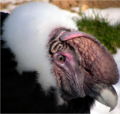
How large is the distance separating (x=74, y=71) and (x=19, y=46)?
361 mm

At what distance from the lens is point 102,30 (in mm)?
3092

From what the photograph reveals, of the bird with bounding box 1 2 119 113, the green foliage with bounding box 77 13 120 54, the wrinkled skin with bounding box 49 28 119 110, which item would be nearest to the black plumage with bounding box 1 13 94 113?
the bird with bounding box 1 2 119 113

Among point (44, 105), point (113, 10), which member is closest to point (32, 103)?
point (44, 105)

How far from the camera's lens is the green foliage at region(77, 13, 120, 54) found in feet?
9.52

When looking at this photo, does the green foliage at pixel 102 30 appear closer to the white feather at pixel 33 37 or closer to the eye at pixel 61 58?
the eye at pixel 61 58

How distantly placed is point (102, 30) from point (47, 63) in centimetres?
195

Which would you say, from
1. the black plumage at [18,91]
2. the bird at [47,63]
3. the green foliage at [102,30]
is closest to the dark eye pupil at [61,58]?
the bird at [47,63]

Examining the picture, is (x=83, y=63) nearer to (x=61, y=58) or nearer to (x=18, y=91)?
(x=61, y=58)

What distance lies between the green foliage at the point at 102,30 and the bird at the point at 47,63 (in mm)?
1530

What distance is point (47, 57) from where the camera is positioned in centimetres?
128

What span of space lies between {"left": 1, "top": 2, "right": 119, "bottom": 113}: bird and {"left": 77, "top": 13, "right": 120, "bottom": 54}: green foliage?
5.02 ft

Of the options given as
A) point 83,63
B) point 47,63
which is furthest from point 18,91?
point 83,63

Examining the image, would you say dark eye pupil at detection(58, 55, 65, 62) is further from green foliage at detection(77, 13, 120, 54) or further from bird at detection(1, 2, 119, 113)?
green foliage at detection(77, 13, 120, 54)

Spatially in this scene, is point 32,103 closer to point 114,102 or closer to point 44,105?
point 44,105
